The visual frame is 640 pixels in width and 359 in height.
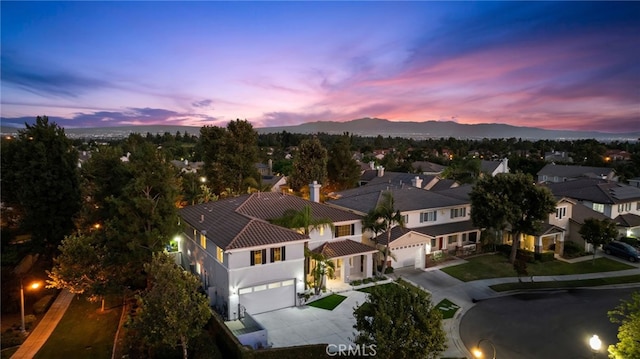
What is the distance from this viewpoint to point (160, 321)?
17.8 m

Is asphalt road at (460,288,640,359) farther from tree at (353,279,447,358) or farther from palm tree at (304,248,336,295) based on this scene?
palm tree at (304,248,336,295)

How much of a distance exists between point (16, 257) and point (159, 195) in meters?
17.5

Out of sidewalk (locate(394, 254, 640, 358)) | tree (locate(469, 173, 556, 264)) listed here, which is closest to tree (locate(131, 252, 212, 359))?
sidewalk (locate(394, 254, 640, 358))

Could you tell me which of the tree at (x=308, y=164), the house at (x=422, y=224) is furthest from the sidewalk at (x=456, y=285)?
the tree at (x=308, y=164)

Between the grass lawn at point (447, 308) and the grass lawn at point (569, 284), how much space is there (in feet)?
16.1

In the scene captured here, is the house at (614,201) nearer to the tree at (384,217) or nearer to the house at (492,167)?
the house at (492,167)

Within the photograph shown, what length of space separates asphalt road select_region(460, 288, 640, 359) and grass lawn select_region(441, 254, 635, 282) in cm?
344

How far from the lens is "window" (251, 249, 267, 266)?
941 inches

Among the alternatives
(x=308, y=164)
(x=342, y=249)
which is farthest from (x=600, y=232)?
(x=308, y=164)

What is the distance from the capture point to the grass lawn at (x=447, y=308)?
80.3 feet

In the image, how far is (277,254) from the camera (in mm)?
24703

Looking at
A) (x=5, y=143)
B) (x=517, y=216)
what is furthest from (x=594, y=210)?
(x=5, y=143)

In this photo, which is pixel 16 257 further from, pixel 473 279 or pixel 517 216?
pixel 517 216

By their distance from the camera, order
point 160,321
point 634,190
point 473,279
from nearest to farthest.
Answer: point 160,321, point 473,279, point 634,190
